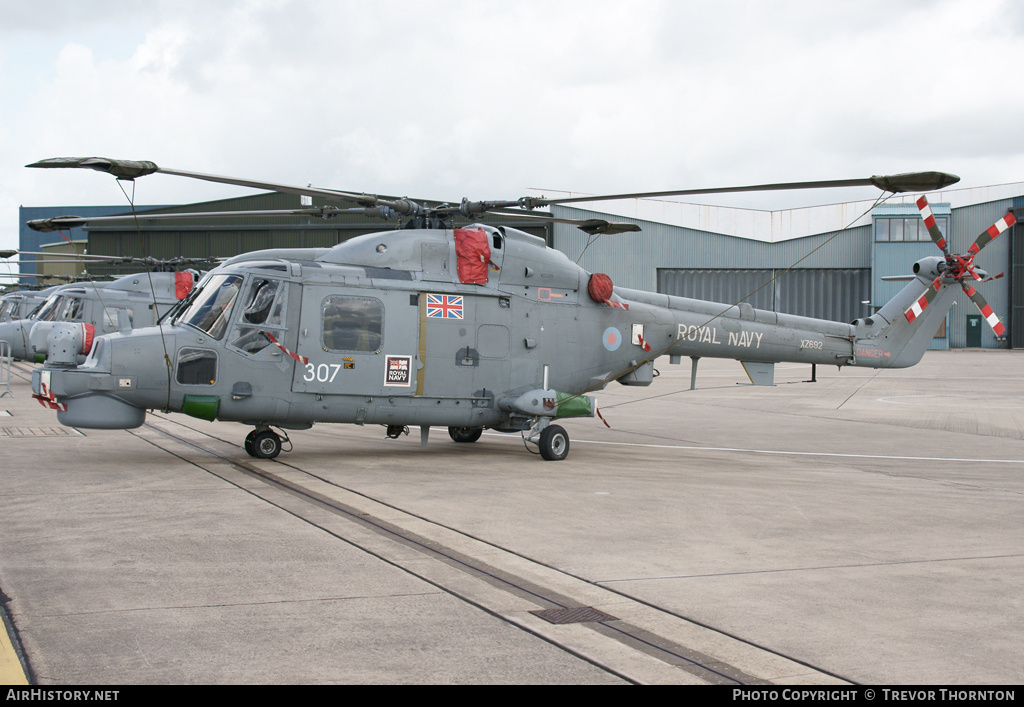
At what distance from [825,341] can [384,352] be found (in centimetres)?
858

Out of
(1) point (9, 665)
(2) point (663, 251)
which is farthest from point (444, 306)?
(2) point (663, 251)

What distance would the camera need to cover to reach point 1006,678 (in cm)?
441

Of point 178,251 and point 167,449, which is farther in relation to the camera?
point 178,251

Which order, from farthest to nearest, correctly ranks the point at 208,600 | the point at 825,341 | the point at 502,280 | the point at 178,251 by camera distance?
the point at 178,251, the point at 825,341, the point at 502,280, the point at 208,600

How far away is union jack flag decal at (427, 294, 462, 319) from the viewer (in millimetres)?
12320

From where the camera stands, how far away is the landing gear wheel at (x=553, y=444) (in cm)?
1270

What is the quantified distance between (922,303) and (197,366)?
42.6 ft

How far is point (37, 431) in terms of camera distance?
15305 mm

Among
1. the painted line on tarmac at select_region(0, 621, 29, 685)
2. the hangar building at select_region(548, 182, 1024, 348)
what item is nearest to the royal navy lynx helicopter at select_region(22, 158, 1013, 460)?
the painted line on tarmac at select_region(0, 621, 29, 685)

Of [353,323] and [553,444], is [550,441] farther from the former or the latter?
[353,323]

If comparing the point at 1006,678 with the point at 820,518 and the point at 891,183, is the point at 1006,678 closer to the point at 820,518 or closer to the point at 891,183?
the point at 820,518

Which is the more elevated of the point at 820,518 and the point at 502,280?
the point at 502,280

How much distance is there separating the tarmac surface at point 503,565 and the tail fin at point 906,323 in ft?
10.7

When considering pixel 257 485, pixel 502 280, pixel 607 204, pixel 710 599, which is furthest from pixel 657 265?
pixel 710 599
